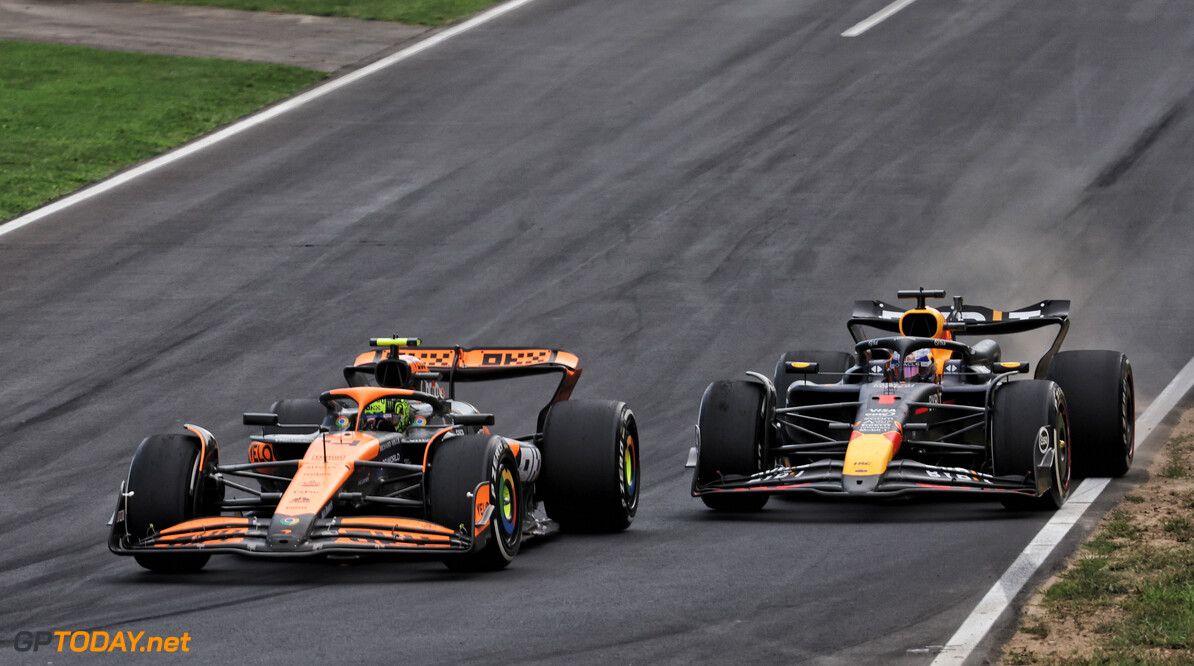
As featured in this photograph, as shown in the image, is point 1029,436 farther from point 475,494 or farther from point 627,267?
point 627,267

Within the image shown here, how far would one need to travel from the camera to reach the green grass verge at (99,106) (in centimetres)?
3050

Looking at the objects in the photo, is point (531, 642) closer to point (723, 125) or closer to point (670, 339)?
point (670, 339)

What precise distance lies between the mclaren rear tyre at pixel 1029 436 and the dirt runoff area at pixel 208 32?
2420cm

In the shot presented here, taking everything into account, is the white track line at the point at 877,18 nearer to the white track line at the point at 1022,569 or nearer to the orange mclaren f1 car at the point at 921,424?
the white track line at the point at 1022,569

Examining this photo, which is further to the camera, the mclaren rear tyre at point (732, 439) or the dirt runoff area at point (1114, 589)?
the mclaren rear tyre at point (732, 439)

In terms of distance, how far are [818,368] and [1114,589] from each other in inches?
243

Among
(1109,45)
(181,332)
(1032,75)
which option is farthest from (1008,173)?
(181,332)

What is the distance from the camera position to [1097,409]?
51.3 feet

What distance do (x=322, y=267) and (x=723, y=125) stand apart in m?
9.36

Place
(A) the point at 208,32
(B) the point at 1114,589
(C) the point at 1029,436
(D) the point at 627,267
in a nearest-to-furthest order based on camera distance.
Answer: (B) the point at 1114,589, (C) the point at 1029,436, (D) the point at 627,267, (A) the point at 208,32

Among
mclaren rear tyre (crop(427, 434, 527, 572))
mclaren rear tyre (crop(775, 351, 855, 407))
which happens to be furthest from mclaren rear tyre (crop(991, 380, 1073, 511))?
mclaren rear tyre (crop(427, 434, 527, 572))

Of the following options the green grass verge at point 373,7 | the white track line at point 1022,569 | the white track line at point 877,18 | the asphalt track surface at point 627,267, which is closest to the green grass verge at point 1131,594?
the white track line at point 1022,569

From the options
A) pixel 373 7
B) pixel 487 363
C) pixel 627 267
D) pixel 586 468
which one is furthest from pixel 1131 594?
pixel 373 7

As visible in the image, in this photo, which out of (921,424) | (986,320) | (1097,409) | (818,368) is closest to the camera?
(921,424)
